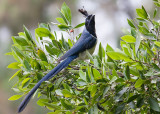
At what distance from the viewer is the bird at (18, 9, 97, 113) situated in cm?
117

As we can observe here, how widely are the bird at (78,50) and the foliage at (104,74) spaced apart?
32 millimetres

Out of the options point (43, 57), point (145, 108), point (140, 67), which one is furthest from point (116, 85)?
point (43, 57)

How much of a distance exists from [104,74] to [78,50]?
24.0 inches

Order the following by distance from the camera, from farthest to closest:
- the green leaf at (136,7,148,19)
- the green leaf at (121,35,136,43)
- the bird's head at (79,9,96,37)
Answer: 1. the bird's head at (79,9,96,37)
2. the green leaf at (136,7,148,19)
3. the green leaf at (121,35,136,43)

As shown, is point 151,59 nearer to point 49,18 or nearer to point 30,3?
point 49,18

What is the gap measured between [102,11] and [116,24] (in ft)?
1.57

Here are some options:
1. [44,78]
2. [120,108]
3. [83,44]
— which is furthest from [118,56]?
[83,44]

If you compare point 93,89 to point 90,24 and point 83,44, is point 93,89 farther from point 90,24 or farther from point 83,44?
point 90,24

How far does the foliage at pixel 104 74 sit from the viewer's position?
0.95m

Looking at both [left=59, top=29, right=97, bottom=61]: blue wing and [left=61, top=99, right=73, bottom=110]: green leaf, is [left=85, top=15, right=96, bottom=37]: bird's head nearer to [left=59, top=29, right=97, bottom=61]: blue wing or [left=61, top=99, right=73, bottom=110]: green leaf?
[left=59, top=29, right=97, bottom=61]: blue wing

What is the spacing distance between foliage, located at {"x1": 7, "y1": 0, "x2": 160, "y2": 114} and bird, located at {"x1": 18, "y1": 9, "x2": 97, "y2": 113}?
3 centimetres

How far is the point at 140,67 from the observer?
963 millimetres

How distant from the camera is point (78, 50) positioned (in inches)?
61.0

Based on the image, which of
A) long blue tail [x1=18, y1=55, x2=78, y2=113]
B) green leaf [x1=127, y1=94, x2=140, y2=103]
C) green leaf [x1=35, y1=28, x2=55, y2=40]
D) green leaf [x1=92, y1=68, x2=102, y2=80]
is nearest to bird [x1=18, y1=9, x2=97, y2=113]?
long blue tail [x1=18, y1=55, x2=78, y2=113]
